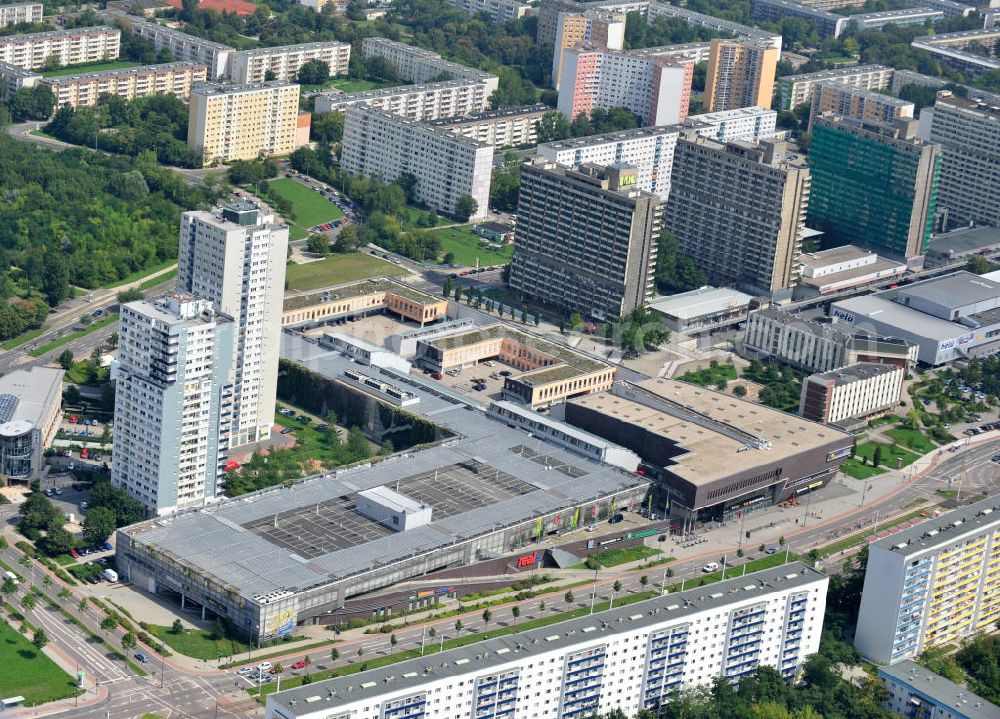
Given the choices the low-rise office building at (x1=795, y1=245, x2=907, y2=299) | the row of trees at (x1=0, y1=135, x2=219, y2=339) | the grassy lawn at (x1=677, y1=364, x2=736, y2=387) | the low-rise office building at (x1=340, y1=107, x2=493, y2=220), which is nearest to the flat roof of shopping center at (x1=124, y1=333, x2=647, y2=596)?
the grassy lawn at (x1=677, y1=364, x2=736, y2=387)

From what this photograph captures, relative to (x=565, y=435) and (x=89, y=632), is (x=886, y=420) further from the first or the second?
(x=89, y=632)

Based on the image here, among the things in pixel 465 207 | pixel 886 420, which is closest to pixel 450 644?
pixel 886 420

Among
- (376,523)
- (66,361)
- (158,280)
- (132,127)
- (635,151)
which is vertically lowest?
(376,523)

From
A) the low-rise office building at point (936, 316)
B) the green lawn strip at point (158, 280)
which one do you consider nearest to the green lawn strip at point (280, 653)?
the green lawn strip at point (158, 280)

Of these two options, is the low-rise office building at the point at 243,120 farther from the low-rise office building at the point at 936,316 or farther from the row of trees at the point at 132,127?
the low-rise office building at the point at 936,316

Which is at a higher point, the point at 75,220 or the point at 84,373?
Result: the point at 75,220

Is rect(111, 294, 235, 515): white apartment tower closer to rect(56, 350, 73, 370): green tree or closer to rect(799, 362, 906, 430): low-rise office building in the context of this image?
rect(56, 350, 73, 370): green tree
